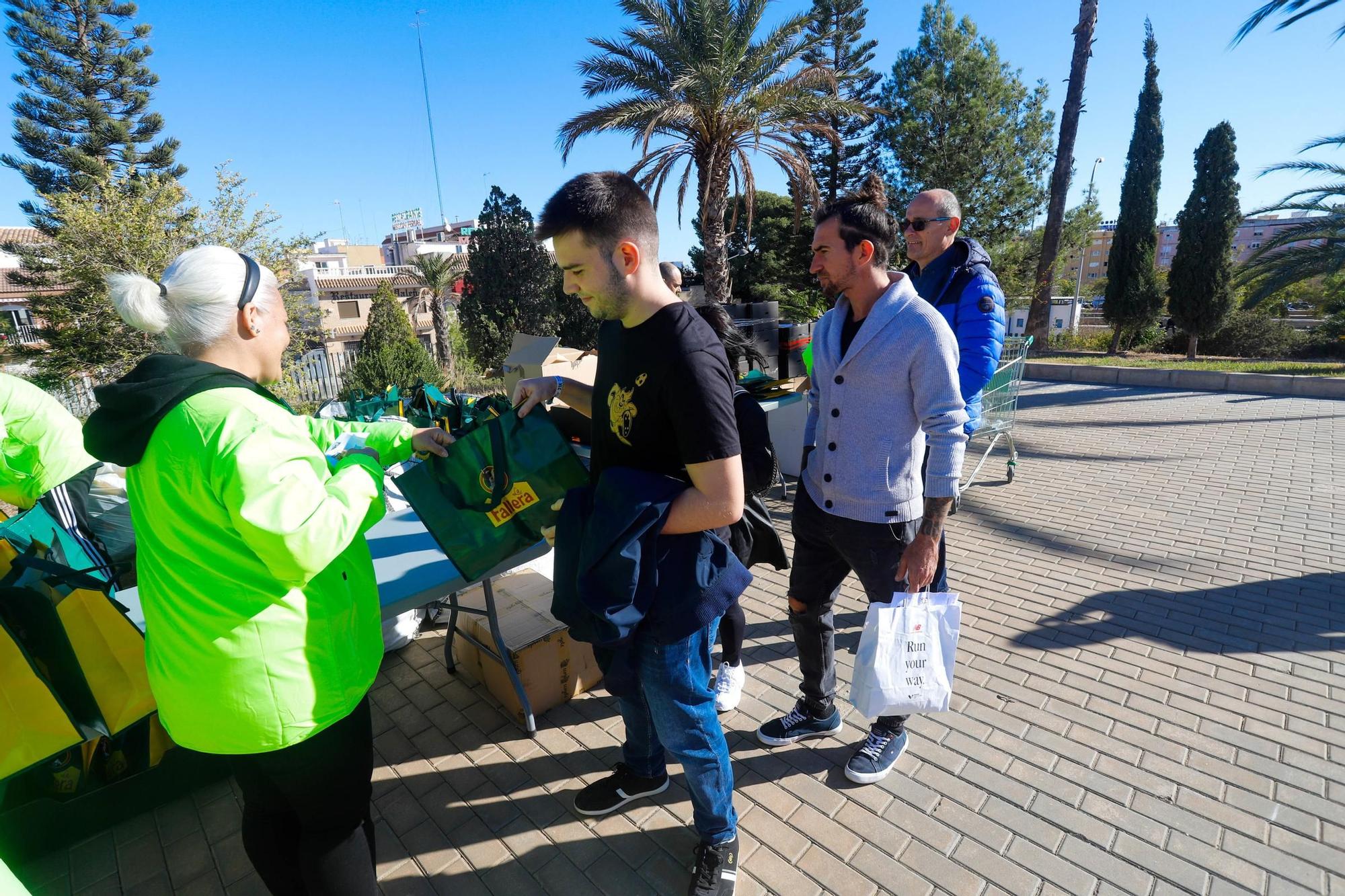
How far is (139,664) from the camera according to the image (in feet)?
6.70

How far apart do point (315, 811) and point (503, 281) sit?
13660 millimetres

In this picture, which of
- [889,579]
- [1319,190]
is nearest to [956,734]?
[889,579]

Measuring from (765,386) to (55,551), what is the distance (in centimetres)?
362

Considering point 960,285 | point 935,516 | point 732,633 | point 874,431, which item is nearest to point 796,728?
point 732,633

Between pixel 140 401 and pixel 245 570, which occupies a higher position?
pixel 140 401

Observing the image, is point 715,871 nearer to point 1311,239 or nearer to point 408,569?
point 408,569

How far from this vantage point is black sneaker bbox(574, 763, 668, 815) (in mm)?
2340

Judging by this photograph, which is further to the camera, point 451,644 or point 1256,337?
point 1256,337

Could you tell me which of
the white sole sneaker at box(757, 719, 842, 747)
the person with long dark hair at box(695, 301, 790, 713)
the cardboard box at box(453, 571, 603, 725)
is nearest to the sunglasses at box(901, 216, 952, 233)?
the person with long dark hair at box(695, 301, 790, 713)

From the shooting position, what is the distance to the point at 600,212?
1508mm

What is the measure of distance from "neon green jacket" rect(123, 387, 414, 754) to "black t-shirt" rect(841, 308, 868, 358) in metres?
1.65

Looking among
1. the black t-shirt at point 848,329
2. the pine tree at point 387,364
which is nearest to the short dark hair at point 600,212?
the black t-shirt at point 848,329

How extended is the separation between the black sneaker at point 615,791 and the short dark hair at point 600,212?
1.92 m

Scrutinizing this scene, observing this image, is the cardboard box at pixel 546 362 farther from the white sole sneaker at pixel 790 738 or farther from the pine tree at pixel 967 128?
the pine tree at pixel 967 128
